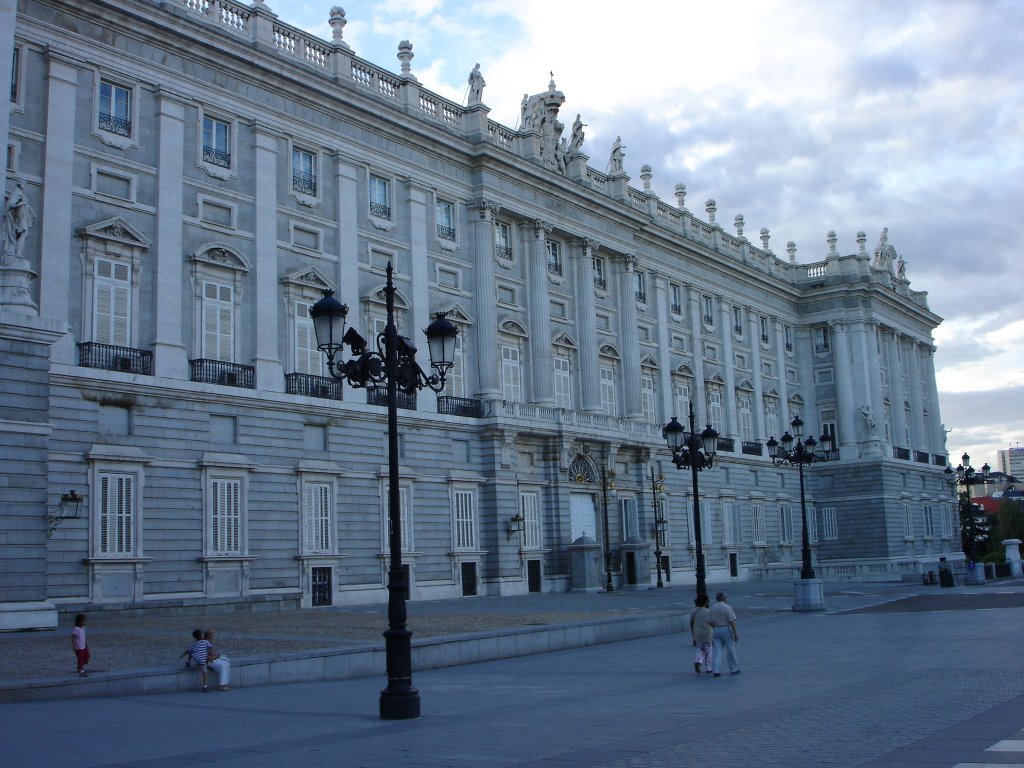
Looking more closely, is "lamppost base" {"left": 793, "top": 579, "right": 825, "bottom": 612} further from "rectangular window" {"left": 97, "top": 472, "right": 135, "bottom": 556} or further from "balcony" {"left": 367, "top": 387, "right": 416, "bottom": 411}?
"rectangular window" {"left": 97, "top": 472, "right": 135, "bottom": 556}

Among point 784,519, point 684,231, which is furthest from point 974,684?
point 784,519

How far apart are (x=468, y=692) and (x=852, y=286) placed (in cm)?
6220

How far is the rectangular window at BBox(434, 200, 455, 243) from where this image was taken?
4381cm

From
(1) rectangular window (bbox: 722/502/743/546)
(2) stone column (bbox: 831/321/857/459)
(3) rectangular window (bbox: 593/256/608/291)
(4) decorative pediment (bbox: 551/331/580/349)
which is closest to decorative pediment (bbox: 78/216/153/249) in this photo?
(4) decorative pediment (bbox: 551/331/580/349)

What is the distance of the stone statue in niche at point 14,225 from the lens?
81.3ft

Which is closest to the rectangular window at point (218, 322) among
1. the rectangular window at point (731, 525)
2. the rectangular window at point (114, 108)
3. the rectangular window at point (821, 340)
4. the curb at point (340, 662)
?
the rectangular window at point (114, 108)

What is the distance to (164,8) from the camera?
110 ft

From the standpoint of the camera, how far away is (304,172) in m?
38.4

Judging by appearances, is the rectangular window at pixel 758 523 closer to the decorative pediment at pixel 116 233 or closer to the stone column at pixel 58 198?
the decorative pediment at pixel 116 233

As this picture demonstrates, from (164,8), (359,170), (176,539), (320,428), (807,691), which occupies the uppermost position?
(164,8)

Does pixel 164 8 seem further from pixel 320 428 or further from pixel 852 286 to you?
pixel 852 286

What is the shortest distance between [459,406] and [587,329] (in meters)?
10.1

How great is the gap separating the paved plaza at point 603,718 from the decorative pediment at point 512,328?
24639mm

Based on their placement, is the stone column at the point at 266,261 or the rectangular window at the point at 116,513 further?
the stone column at the point at 266,261
